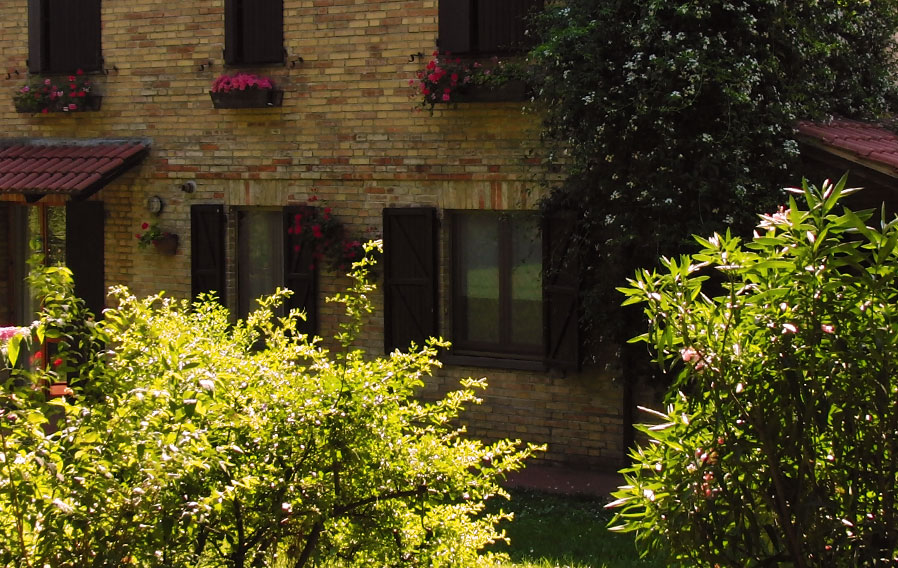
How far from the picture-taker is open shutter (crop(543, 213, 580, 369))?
32.8 ft

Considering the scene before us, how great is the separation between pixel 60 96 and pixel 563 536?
301 inches

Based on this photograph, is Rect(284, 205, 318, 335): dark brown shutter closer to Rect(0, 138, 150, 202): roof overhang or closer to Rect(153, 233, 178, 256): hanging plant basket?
Rect(153, 233, 178, 256): hanging plant basket

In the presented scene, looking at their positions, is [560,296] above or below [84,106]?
below

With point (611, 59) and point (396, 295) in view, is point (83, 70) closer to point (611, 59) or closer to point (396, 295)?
point (396, 295)

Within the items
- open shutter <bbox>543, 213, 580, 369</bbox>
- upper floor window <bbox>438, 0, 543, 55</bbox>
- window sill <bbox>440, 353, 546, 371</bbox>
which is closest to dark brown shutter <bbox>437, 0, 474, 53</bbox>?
upper floor window <bbox>438, 0, 543, 55</bbox>

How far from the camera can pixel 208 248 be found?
39.6ft

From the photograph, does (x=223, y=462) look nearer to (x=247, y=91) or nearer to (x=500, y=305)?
(x=500, y=305)

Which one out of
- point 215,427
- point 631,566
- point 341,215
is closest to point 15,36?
point 341,215

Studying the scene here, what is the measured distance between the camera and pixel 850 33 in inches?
411

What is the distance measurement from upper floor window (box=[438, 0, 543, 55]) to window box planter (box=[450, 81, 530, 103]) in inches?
15.9

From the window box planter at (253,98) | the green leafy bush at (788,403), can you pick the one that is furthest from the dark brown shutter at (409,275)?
the green leafy bush at (788,403)

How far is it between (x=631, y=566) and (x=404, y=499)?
3153 mm

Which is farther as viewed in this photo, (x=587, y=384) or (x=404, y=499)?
(x=587, y=384)

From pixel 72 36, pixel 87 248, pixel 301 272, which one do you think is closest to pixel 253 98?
pixel 301 272
